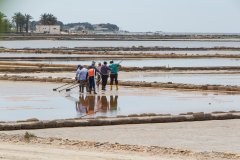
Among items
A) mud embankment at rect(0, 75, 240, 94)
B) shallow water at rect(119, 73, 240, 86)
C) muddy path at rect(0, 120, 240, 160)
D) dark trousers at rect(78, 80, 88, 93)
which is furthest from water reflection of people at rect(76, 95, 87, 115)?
shallow water at rect(119, 73, 240, 86)

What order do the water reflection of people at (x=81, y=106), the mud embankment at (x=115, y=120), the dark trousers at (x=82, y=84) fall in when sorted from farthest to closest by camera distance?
the dark trousers at (x=82, y=84) < the water reflection of people at (x=81, y=106) < the mud embankment at (x=115, y=120)

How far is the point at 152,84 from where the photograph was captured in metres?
24.7

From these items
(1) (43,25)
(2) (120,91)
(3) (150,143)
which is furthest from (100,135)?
(1) (43,25)

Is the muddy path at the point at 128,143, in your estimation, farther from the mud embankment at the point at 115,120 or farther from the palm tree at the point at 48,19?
the palm tree at the point at 48,19

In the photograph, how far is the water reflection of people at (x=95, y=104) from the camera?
15.7 meters

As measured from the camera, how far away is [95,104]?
17406 millimetres

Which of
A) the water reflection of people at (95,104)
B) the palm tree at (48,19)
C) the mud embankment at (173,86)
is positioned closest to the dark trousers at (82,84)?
the water reflection of people at (95,104)

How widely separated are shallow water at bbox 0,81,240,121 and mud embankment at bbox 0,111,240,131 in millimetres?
1479

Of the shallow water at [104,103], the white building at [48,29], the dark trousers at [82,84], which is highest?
the dark trousers at [82,84]

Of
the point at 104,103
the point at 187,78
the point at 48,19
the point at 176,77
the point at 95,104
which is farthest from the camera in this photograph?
the point at 48,19

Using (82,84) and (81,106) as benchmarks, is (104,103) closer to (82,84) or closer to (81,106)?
(81,106)

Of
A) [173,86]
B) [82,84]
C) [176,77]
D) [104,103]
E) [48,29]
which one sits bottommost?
[48,29]

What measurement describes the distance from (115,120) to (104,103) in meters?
4.45

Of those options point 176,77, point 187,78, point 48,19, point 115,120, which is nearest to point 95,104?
point 115,120
